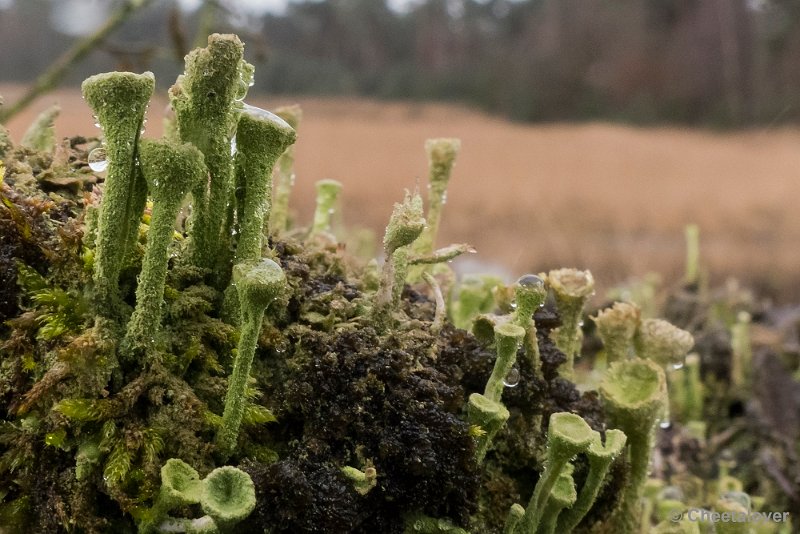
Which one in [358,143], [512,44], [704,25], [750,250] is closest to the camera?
[750,250]

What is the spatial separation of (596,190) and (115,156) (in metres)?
5.43

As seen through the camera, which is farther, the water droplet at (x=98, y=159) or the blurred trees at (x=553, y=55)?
the blurred trees at (x=553, y=55)

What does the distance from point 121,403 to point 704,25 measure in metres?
7.98

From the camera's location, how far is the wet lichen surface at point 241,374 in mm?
437

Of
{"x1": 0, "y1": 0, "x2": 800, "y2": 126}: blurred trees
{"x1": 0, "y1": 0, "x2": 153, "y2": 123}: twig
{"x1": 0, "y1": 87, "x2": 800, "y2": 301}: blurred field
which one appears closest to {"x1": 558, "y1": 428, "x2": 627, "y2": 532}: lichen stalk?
{"x1": 0, "y1": 0, "x2": 153, "y2": 123}: twig

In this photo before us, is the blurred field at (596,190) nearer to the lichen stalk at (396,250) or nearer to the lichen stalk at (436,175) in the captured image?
the lichen stalk at (436,175)

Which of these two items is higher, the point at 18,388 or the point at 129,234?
the point at 129,234

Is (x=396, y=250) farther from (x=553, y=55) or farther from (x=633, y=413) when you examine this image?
(x=553, y=55)

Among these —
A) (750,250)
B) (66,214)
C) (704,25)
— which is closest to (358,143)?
(750,250)

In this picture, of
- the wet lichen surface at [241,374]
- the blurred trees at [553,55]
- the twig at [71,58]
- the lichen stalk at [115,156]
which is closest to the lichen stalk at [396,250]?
the wet lichen surface at [241,374]

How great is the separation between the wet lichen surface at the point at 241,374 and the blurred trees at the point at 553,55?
639cm

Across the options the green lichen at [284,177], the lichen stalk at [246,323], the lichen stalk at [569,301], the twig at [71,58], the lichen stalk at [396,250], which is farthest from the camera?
the twig at [71,58]

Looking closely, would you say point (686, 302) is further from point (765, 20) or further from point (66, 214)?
point (765, 20)

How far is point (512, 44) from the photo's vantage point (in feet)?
28.7
